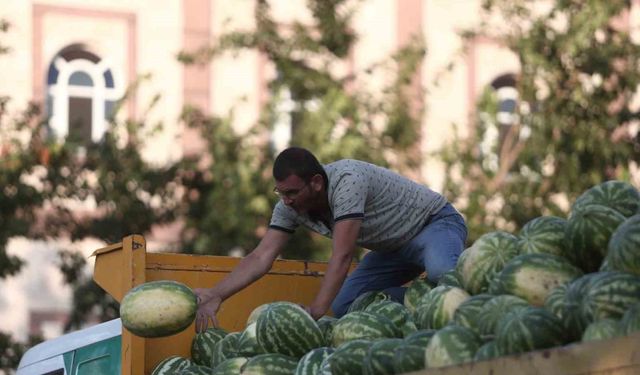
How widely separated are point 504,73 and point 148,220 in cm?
931

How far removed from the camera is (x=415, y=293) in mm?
6469

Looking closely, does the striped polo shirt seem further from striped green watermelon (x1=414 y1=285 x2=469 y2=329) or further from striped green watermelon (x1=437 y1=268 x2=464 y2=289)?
striped green watermelon (x1=414 y1=285 x2=469 y2=329)

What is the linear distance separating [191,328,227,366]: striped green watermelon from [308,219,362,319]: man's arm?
394 mm

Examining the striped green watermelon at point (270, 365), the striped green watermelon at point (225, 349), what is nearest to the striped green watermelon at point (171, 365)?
the striped green watermelon at point (225, 349)

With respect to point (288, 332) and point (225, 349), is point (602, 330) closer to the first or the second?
point (288, 332)

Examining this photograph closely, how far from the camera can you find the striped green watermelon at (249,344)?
19.5 ft

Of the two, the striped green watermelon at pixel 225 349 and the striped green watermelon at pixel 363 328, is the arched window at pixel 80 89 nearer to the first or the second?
the striped green watermelon at pixel 225 349

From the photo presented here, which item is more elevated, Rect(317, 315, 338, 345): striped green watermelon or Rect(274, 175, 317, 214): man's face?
Rect(274, 175, 317, 214): man's face

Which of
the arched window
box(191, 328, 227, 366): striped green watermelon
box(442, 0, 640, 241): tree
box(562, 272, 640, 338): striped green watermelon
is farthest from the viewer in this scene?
the arched window

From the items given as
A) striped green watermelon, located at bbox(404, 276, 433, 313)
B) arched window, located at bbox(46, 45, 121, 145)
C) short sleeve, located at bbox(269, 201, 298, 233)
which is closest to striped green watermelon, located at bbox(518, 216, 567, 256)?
striped green watermelon, located at bbox(404, 276, 433, 313)

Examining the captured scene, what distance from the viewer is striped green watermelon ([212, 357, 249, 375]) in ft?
19.0

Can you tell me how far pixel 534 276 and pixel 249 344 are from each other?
1.29 metres

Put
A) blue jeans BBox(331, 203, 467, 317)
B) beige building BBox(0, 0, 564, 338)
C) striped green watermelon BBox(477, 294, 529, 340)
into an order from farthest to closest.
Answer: beige building BBox(0, 0, 564, 338) → blue jeans BBox(331, 203, 467, 317) → striped green watermelon BBox(477, 294, 529, 340)

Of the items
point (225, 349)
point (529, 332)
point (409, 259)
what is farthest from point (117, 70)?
point (529, 332)
